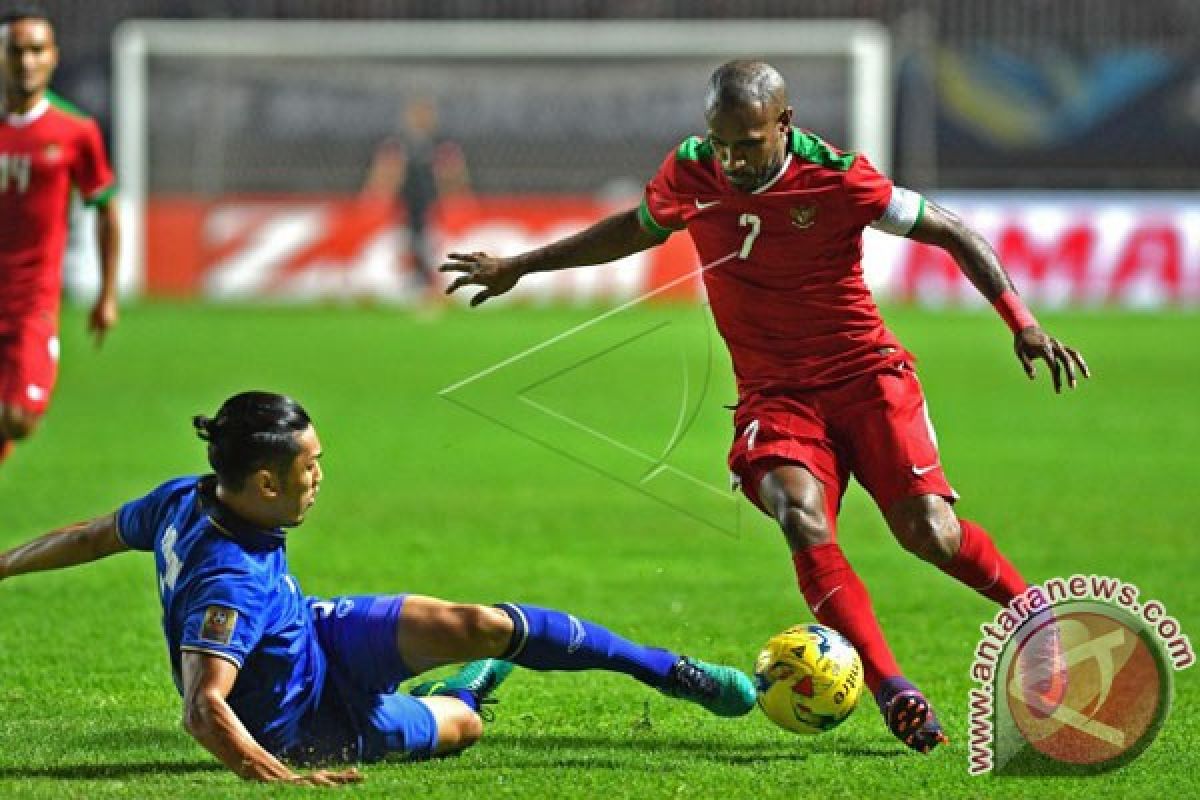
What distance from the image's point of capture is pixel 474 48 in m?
30.6

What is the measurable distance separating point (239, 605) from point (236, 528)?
24 centimetres

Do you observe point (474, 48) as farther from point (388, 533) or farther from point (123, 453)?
point (388, 533)

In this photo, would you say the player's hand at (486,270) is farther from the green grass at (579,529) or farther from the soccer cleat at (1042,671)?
the soccer cleat at (1042,671)

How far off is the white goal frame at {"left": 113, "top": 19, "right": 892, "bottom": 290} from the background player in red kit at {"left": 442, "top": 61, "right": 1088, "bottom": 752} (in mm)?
22869

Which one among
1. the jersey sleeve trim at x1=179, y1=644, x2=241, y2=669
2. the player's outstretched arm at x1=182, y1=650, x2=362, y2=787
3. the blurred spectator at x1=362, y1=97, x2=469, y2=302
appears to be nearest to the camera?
the player's outstretched arm at x1=182, y1=650, x2=362, y2=787

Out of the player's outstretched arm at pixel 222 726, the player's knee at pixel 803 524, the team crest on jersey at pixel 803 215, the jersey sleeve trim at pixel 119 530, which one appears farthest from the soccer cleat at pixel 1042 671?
the jersey sleeve trim at pixel 119 530

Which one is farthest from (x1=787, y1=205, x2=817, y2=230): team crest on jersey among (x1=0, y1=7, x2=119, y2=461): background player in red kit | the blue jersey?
(x1=0, y1=7, x2=119, y2=461): background player in red kit

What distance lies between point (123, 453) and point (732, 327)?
26.8 ft

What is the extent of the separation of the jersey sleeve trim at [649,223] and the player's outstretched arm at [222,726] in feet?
7.33

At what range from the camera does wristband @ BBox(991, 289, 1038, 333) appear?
6.70m

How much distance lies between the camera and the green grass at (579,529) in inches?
248

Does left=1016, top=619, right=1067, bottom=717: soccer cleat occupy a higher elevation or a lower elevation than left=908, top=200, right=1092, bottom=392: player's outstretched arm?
lower

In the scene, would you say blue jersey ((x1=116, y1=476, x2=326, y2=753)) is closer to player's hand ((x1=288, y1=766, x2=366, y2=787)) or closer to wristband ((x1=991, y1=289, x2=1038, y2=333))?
player's hand ((x1=288, y1=766, x2=366, y2=787))

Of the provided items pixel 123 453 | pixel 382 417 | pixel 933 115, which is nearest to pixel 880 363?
pixel 123 453
